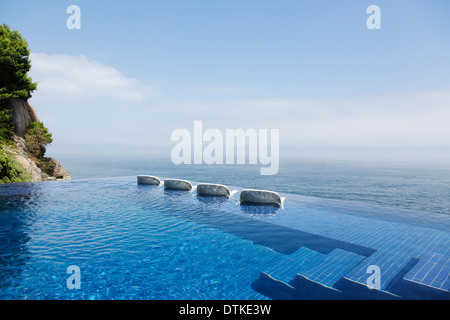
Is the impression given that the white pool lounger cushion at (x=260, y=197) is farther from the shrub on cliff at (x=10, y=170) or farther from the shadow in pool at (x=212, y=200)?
the shrub on cliff at (x=10, y=170)

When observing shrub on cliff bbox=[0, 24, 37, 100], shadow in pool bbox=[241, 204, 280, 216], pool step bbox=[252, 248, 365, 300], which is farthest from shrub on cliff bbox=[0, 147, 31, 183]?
pool step bbox=[252, 248, 365, 300]

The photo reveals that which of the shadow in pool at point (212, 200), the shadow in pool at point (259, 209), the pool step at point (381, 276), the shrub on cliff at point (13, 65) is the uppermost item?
the shrub on cliff at point (13, 65)

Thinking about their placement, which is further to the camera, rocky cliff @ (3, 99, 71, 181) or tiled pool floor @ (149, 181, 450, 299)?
rocky cliff @ (3, 99, 71, 181)

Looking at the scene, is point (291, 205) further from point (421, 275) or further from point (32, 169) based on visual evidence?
point (32, 169)

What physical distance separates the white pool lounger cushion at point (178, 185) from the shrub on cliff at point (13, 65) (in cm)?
2143

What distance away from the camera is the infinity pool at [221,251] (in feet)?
13.7

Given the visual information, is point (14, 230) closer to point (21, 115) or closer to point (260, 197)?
point (260, 197)

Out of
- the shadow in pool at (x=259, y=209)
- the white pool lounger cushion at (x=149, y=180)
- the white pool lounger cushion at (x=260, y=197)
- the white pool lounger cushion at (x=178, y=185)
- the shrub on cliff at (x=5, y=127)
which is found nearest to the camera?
the shadow in pool at (x=259, y=209)

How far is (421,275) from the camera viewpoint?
462cm

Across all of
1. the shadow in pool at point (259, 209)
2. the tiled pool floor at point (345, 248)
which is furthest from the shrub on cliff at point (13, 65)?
the shadow in pool at point (259, 209)

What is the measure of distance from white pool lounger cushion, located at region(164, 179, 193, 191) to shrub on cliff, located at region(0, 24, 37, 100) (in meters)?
21.4

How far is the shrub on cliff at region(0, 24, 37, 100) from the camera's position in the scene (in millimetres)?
23250

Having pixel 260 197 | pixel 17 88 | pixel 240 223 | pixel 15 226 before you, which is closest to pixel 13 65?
pixel 17 88

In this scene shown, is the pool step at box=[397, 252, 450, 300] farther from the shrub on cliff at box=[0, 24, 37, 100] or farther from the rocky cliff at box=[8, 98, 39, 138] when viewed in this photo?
the rocky cliff at box=[8, 98, 39, 138]
